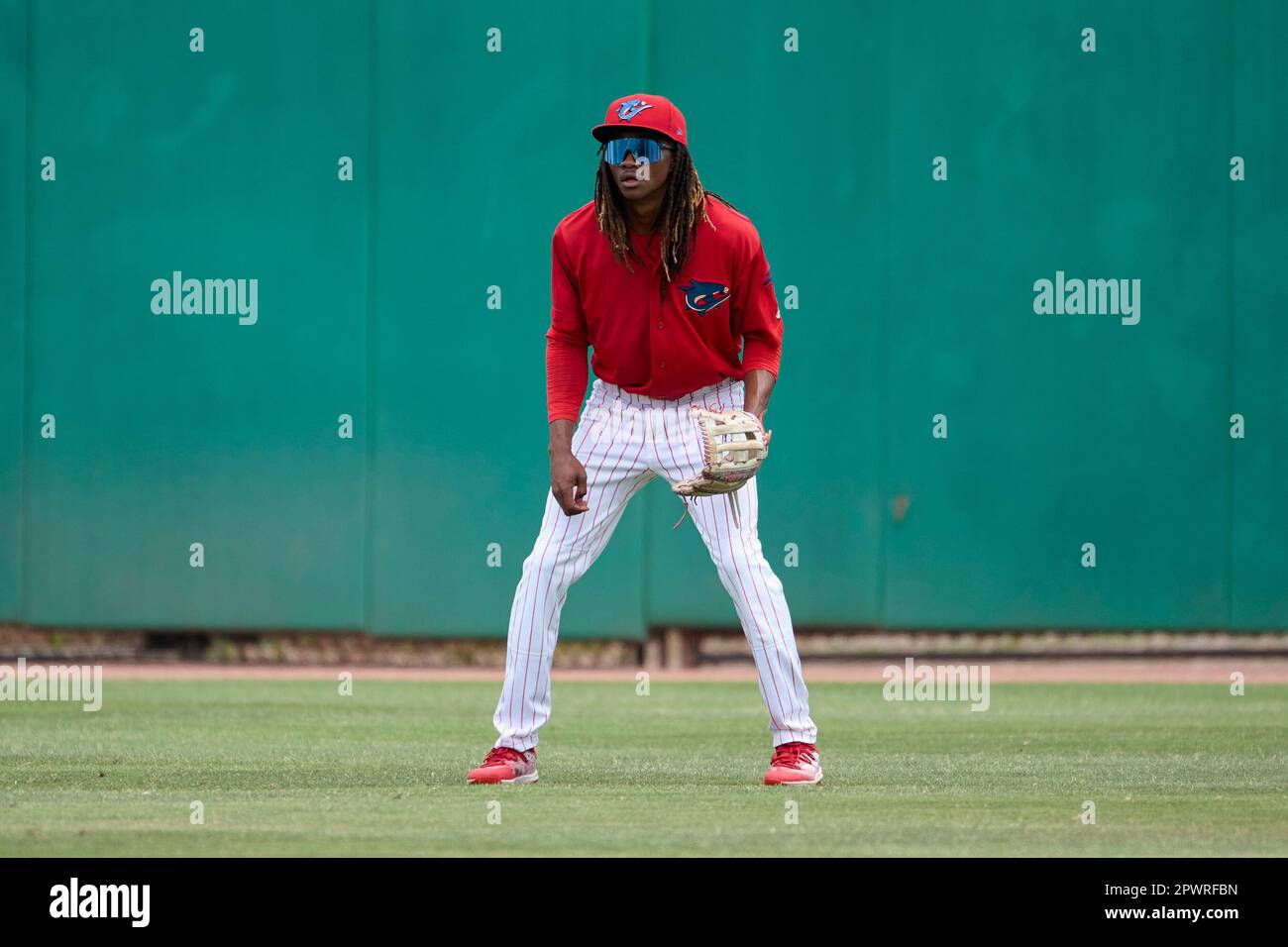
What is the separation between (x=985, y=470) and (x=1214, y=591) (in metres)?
1.59

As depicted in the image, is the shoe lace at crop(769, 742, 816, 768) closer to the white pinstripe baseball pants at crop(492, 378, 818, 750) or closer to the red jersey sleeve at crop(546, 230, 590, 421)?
the white pinstripe baseball pants at crop(492, 378, 818, 750)

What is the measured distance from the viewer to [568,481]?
5871mm

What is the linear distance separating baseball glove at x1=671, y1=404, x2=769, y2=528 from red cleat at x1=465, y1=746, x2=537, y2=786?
3.28 feet

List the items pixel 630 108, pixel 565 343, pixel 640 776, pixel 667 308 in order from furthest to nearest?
pixel 640 776 < pixel 565 343 < pixel 667 308 < pixel 630 108

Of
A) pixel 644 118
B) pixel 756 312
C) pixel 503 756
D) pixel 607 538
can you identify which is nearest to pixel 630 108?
pixel 644 118

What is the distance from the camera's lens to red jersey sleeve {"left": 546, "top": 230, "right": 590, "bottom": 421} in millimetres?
6020

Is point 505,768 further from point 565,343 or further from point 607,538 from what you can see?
point 565,343

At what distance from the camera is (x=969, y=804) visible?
5477mm

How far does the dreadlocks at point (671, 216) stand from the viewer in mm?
5828

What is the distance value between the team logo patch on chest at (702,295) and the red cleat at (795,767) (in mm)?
1415

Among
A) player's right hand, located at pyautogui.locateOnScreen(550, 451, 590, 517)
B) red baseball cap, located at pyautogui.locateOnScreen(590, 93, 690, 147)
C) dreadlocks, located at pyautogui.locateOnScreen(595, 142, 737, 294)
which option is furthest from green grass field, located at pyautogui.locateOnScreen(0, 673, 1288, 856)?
red baseball cap, located at pyautogui.locateOnScreen(590, 93, 690, 147)

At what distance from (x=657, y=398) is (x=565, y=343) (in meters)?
0.37

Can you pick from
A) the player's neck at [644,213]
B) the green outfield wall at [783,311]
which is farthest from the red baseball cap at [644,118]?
the green outfield wall at [783,311]
